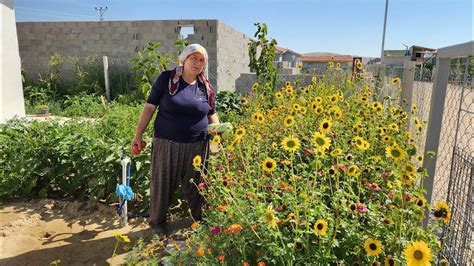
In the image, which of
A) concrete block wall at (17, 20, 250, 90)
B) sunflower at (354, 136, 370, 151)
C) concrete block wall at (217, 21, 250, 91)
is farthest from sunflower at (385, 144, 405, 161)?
concrete block wall at (17, 20, 250, 90)

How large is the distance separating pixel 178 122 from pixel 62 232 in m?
1.40

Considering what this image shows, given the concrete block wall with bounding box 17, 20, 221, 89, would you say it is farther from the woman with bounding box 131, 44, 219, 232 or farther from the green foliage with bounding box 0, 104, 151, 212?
the woman with bounding box 131, 44, 219, 232

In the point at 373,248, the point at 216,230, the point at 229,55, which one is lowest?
the point at 216,230

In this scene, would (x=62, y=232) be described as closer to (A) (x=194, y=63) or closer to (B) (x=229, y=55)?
(A) (x=194, y=63)

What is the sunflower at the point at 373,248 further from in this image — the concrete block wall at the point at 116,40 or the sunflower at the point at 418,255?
the concrete block wall at the point at 116,40

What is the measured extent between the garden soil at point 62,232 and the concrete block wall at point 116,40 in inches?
249

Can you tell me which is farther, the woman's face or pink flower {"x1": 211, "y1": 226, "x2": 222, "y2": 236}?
the woman's face

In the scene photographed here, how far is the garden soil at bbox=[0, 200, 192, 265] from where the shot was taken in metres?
2.46

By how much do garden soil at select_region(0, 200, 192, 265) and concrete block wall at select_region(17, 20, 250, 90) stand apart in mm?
6319

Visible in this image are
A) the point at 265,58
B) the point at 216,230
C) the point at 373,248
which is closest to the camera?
the point at 373,248

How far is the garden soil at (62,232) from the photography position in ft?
8.06

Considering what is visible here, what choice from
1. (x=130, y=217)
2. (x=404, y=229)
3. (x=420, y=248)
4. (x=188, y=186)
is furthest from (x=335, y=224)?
(x=130, y=217)

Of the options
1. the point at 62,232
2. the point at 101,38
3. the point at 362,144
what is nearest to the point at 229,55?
the point at 101,38

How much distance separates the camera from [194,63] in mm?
2391
